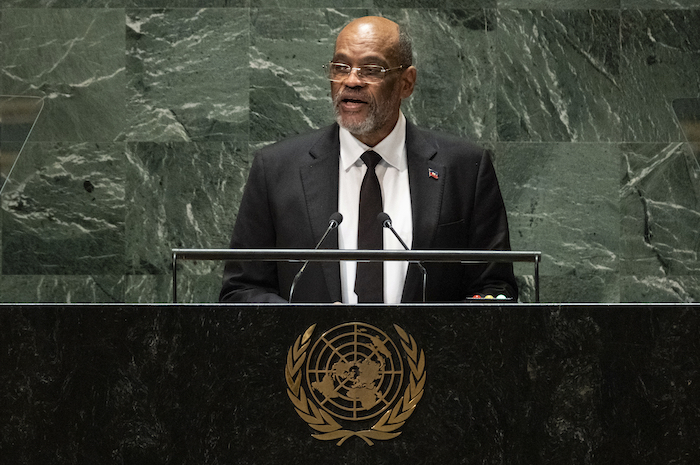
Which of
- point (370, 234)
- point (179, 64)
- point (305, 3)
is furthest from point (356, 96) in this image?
point (179, 64)

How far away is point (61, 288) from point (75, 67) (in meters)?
1.20

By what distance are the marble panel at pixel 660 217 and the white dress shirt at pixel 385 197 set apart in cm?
188

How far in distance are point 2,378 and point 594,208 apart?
3436 mm

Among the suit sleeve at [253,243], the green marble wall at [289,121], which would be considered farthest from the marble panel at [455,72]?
the suit sleeve at [253,243]

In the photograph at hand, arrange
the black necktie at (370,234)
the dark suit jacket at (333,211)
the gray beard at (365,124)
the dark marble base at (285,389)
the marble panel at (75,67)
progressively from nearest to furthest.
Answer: the dark marble base at (285,389), the black necktie at (370,234), the dark suit jacket at (333,211), the gray beard at (365,124), the marble panel at (75,67)

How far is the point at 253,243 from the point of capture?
3.13 metres

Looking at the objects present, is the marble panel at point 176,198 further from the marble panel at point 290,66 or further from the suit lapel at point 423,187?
the suit lapel at point 423,187

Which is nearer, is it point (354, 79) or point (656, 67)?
point (354, 79)

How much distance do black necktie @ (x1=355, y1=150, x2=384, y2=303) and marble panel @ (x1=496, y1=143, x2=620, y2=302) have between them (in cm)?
165

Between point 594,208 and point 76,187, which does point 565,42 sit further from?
point 76,187

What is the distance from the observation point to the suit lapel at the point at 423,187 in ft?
10.1

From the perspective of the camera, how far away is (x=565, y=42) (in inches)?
183

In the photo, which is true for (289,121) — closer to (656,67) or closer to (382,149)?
(382,149)

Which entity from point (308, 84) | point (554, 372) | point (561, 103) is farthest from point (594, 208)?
point (554, 372)
